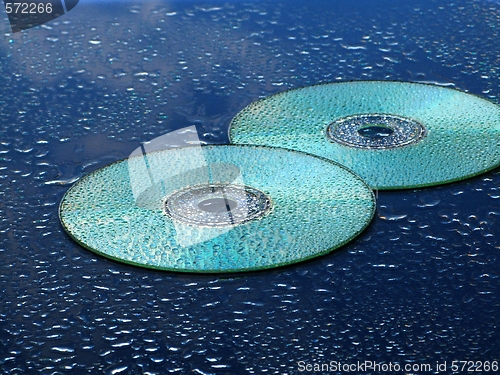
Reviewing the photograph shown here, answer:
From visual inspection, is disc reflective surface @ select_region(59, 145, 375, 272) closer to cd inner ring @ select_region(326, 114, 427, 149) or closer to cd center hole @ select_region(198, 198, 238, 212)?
cd center hole @ select_region(198, 198, 238, 212)

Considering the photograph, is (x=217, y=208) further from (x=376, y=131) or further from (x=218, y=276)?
(x=376, y=131)

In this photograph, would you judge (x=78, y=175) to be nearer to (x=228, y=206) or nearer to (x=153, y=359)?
(x=228, y=206)

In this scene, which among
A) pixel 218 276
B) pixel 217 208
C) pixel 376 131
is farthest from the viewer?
pixel 376 131

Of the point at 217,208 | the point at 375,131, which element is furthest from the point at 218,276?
the point at 375,131

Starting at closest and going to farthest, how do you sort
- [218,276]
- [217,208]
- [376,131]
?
[218,276], [217,208], [376,131]

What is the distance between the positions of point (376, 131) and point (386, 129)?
0.03 meters

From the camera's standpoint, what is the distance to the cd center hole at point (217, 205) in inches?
78.3

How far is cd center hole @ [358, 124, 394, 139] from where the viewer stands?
2371 mm

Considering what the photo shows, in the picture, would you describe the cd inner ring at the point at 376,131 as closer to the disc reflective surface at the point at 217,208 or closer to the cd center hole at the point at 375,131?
the cd center hole at the point at 375,131

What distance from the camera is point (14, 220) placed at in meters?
2.01

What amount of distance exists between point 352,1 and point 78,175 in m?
1.82

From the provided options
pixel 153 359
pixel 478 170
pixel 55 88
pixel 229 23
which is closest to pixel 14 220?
pixel 153 359

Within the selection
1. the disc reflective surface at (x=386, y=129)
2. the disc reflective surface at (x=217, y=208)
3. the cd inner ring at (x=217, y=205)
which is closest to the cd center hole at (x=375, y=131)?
the disc reflective surface at (x=386, y=129)

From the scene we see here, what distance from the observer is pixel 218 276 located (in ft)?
5.74
